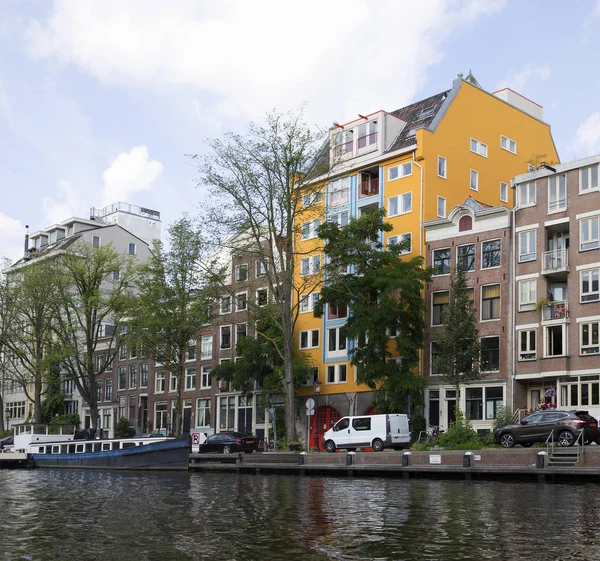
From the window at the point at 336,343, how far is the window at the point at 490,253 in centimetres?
1383

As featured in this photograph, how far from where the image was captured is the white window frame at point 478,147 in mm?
70375

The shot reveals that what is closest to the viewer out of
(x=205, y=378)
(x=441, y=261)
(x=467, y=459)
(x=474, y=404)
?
(x=467, y=459)

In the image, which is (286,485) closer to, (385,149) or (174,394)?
(385,149)

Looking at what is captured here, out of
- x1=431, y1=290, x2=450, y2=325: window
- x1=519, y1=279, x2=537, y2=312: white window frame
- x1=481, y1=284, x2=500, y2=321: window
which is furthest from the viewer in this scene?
x1=431, y1=290, x2=450, y2=325: window

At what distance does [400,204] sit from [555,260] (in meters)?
14.3

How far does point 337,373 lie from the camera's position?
69438 mm

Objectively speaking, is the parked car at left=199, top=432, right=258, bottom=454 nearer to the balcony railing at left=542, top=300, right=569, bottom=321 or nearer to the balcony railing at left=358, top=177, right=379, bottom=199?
the balcony railing at left=358, top=177, right=379, bottom=199

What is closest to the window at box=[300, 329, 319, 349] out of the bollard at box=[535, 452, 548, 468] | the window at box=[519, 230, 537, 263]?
the window at box=[519, 230, 537, 263]

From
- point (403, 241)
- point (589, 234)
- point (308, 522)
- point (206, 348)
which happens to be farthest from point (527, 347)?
point (206, 348)

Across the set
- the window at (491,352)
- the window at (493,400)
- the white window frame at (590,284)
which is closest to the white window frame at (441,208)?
the window at (491,352)

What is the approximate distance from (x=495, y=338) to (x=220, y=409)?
30599 millimetres

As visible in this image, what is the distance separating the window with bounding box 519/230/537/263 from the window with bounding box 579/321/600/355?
19.0 feet

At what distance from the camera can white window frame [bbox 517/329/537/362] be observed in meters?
55.7

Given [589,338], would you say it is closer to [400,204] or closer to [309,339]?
[400,204]
